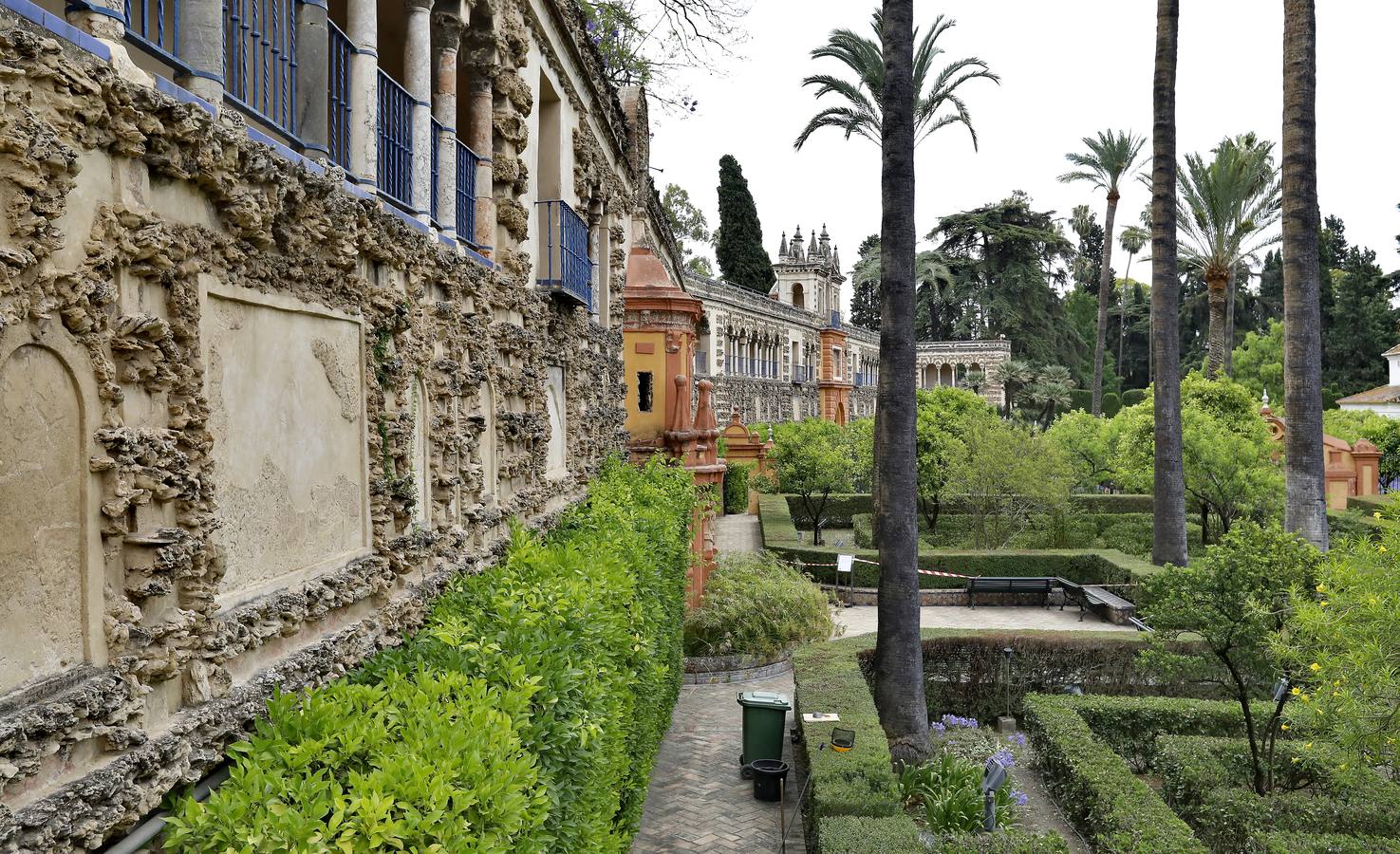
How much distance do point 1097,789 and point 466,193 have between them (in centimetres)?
768

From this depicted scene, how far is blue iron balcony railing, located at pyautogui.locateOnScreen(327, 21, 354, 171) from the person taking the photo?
16.5 feet

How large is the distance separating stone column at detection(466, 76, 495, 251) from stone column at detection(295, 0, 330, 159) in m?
2.90

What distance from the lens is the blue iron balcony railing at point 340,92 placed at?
503 cm

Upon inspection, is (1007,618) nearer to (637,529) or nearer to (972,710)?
(972,710)

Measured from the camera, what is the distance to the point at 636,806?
8.23m

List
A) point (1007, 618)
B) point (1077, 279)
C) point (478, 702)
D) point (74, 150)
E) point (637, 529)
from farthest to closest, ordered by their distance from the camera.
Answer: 1. point (1077, 279)
2. point (1007, 618)
3. point (637, 529)
4. point (478, 702)
5. point (74, 150)

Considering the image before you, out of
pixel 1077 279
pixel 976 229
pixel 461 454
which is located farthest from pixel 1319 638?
pixel 1077 279

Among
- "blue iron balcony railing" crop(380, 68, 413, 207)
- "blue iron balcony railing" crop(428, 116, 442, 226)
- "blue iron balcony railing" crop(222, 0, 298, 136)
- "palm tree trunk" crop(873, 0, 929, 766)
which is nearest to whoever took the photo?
Answer: "blue iron balcony railing" crop(222, 0, 298, 136)

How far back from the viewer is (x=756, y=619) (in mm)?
15789

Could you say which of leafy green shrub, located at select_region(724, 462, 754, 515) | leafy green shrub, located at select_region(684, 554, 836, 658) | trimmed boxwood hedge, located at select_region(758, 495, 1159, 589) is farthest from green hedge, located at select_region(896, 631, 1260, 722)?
leafy green shrub, located at select_region(724, 462, 754, 515)

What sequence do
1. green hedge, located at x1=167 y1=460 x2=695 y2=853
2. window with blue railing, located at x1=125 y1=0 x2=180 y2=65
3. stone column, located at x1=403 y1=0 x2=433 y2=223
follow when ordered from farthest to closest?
1. stone column, located at x1=403 y1=0 x2=433 y2=223
2. window with blue railing, located at x1=125 y1=0 x2=180 y2=65
3. green hedge, located at x1=167 y1=460 x2=695 y2=853

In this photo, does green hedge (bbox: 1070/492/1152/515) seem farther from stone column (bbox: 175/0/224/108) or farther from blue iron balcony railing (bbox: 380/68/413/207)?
stone column (bbox: 175/0/224/108)

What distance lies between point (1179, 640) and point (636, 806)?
9022 mm

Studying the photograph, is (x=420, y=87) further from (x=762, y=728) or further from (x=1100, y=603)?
(x=1100, y=603)
